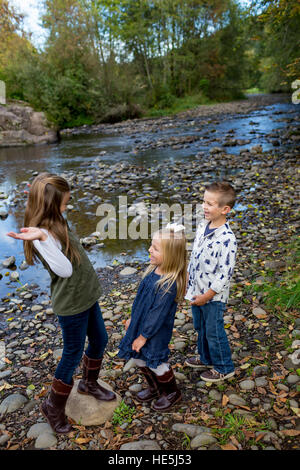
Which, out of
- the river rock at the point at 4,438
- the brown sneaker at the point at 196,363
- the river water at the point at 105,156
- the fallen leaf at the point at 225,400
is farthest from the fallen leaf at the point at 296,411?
the river water at the point at 105,156

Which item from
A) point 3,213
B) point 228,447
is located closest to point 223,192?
point 228,447

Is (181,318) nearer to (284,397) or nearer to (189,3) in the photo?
(284,397)

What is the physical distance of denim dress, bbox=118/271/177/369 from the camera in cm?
250

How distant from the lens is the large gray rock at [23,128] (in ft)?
59.4

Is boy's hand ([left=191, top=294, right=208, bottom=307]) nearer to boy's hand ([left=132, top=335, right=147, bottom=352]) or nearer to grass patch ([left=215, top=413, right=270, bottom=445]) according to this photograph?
boy's hand ([left=132, top=335, right=147, bottom=352])

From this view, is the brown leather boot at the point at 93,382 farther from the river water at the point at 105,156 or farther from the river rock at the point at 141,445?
the river water at the point at 105,156

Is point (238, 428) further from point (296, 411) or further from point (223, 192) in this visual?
point (223, 192)

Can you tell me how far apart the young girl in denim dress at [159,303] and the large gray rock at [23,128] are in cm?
1729

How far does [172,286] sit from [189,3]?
35.2m

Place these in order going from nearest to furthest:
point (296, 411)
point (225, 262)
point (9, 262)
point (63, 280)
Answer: point (63, 280) < point (296, 411) < point (225, 262) < point (9, 262)

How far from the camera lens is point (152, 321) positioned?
2490 mm

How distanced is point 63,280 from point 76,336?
43 cm

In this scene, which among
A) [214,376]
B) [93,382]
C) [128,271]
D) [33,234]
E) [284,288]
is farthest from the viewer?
[128,271]
